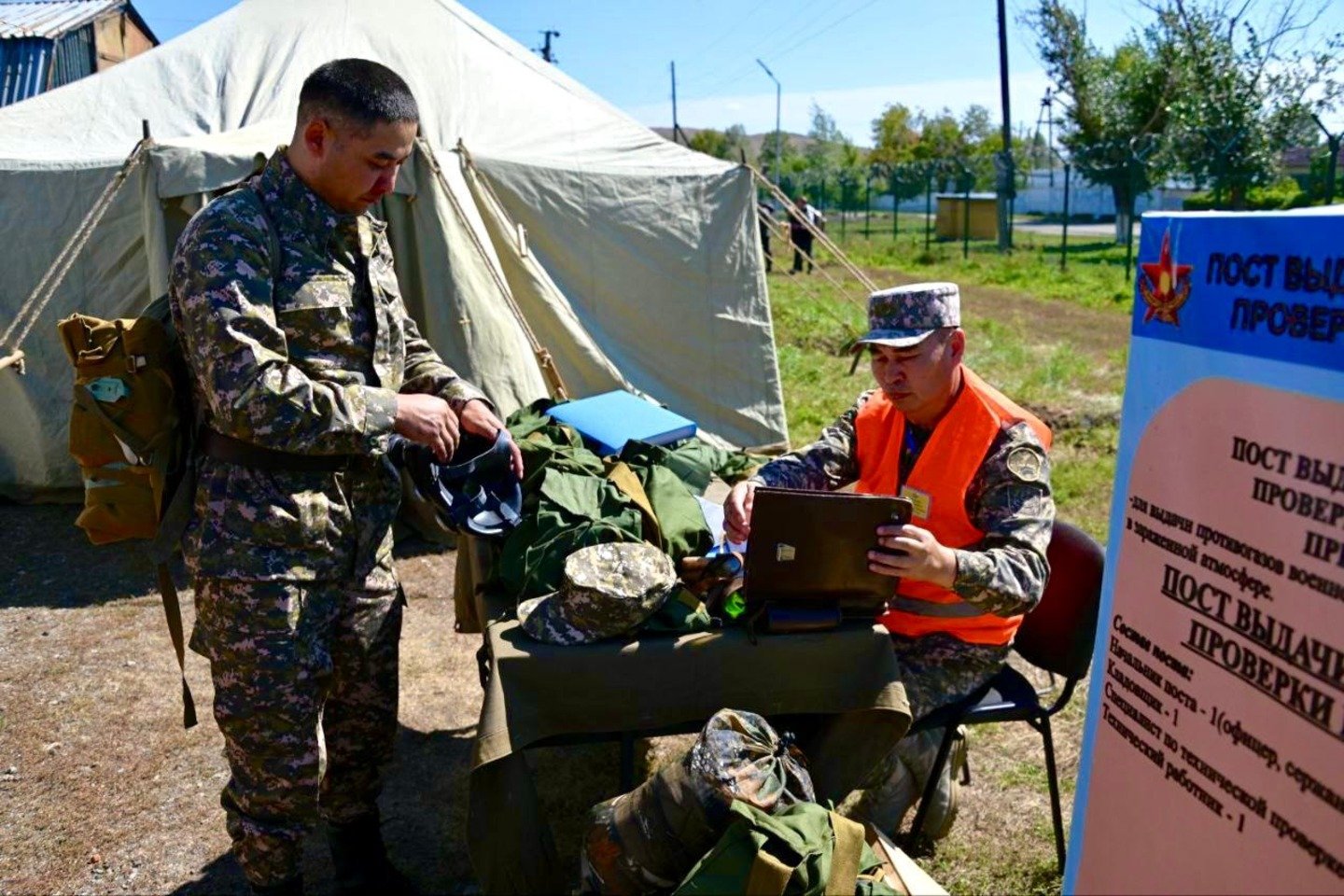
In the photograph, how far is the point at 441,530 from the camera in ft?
19.3

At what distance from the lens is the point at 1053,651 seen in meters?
2.92

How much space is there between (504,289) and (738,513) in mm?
3667

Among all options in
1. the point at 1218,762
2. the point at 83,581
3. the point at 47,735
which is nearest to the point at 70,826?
the point at 47,735

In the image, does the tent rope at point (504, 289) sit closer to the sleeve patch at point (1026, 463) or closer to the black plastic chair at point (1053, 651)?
the black plastic chair at point (1053, 651)

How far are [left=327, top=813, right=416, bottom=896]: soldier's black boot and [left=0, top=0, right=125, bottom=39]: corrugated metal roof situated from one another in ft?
63.9

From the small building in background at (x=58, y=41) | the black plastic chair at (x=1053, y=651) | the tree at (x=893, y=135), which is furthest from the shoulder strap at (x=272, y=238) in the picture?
the tree at (x=893, y=135)

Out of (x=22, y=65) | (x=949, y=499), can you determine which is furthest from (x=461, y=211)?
(x=22, y=65)

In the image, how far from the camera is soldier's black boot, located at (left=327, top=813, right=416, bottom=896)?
2969mm

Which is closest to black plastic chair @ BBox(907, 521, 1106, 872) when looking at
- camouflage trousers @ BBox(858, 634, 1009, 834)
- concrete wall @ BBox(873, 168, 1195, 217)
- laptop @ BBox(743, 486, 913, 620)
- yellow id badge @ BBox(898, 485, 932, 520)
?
camouflage trousers @ BBox(858, 634, 1009, 834)

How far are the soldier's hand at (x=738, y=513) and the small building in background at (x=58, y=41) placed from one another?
1837cm

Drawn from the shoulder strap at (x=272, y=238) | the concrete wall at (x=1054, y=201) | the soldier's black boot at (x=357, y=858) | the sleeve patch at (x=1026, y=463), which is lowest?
the soldier's black boot at (x=357, y=858)

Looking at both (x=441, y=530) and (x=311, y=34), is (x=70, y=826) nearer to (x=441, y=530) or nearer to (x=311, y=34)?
(x=441, y=530)

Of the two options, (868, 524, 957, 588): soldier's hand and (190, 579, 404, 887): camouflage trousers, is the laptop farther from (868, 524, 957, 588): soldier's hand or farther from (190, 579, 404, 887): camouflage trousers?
(190, 579, 404, 887): camouflage trousers

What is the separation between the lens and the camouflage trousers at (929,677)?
111 inches
